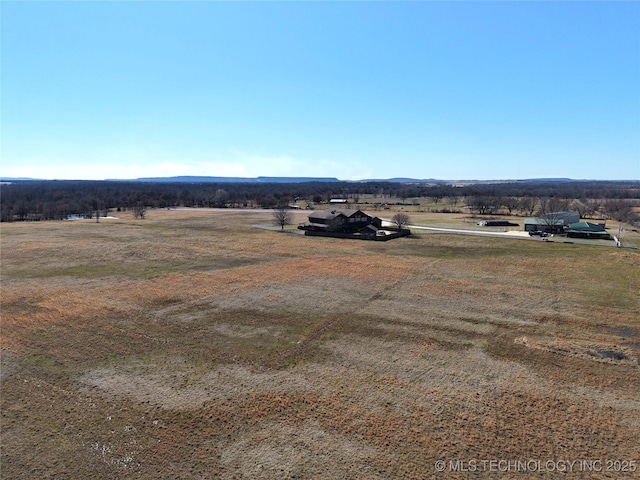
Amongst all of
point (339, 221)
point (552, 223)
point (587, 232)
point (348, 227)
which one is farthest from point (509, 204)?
point (339, 221)

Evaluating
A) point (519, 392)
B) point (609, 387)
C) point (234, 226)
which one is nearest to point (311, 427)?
point (519, 392)

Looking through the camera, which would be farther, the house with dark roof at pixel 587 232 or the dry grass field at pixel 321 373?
the house with dark roof at pixel 587 232

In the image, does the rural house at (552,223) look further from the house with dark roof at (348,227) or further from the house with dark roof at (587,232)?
the house with dark roof at (348,227)

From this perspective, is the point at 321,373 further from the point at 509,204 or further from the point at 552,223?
the point at 509,204

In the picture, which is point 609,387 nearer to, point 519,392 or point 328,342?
point 519,392

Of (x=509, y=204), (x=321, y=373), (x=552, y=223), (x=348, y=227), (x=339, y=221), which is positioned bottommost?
(x=321, y=373)

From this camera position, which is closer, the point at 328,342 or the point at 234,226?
the point at 328,342

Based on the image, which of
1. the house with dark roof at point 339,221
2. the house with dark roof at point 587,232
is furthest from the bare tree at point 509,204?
the house with dark roof at point 339,221

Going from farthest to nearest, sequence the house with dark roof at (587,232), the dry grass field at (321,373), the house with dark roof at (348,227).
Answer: the house with dark roof at (348,227)
the house with dark roof at (587,232)
the dry grass field at (321,373)

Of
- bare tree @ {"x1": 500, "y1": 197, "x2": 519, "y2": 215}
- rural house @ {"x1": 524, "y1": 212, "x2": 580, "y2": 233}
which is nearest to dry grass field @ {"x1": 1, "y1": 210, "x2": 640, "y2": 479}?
rural house @ {"x1": 524, "y1": 212, "x2": 580, "y2": 233}
